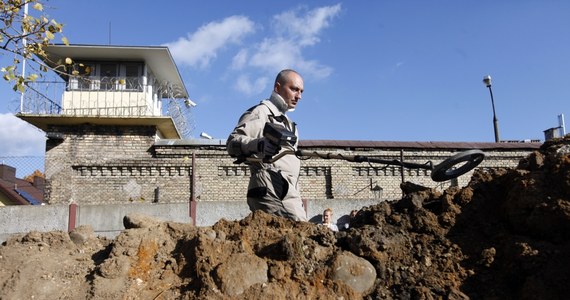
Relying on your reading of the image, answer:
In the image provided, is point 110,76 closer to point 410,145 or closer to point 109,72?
point 109,72

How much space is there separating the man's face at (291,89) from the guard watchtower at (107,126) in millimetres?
8833

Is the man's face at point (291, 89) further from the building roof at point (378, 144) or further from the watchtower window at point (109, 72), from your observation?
the watchtower window at point (109, 72)

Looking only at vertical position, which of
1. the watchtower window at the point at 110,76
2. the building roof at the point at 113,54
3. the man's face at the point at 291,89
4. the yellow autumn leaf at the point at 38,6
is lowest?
the man's face at the point at 291,89

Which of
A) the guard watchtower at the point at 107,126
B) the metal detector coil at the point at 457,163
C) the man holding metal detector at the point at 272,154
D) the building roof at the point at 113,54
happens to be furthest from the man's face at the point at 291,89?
the building roof at the point at 113,54

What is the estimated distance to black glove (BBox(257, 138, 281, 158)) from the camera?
2.98 m

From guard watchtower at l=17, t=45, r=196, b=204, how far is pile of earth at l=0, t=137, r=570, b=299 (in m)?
9.33

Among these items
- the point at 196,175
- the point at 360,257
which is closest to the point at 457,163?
the point at 360,257

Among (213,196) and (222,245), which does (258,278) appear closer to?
(222,245)

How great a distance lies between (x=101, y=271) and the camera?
8.68 feet

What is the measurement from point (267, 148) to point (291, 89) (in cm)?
82

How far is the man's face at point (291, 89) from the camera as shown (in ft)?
12.0

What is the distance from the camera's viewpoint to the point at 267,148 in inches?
118

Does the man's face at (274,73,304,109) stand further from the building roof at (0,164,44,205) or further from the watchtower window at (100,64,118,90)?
the building roof at (0,164,44,205)

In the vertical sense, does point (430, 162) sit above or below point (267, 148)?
below
